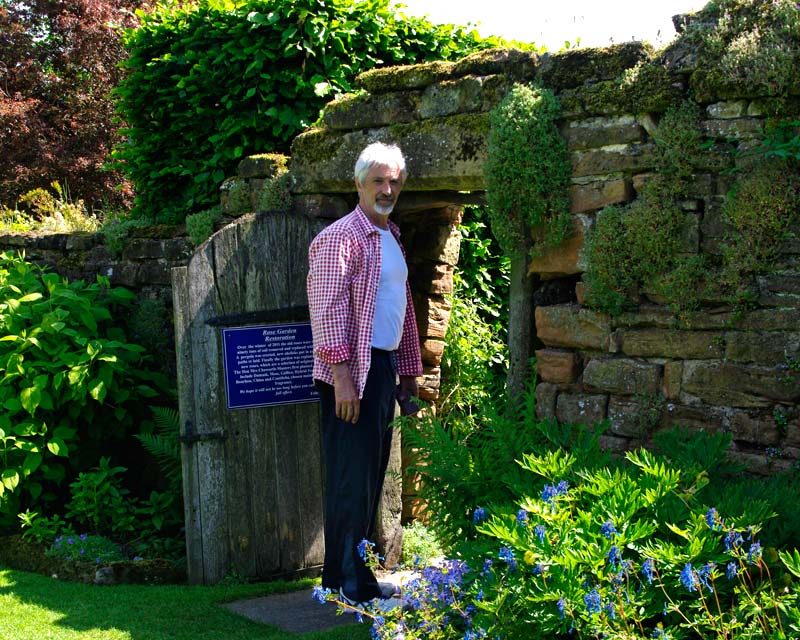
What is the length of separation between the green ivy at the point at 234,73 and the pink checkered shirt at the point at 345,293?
2.24 metres

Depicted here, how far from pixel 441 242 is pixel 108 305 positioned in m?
2.39

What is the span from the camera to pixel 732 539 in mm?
2480

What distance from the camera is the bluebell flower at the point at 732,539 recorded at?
8.02 feet

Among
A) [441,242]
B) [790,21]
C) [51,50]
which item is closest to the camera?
[790,21]

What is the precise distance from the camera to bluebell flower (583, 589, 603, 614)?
2373 mm

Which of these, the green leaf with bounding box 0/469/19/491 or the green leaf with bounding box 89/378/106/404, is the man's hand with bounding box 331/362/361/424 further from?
the green leaf with bounding box 0/469/19/491

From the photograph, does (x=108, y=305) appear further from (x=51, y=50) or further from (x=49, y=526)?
(x=51, y=50)

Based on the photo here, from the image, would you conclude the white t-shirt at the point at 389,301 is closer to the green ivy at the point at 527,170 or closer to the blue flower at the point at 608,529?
the green ivy at the point at 527,170

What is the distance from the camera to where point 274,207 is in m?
5.38

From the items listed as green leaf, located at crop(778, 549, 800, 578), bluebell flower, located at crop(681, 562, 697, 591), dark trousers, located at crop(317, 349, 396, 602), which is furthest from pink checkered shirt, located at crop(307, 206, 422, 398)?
green leaf, located at crop(778, 549, 800, 578)

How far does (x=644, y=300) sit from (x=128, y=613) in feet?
9.23

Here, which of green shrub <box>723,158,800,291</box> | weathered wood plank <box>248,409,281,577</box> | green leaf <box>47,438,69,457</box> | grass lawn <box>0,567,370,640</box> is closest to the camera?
green shrub <box>723,158,800,291</box>

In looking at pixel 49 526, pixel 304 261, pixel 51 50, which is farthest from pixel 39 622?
pixel 51 50

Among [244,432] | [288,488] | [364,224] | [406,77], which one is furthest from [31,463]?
[406,77]
